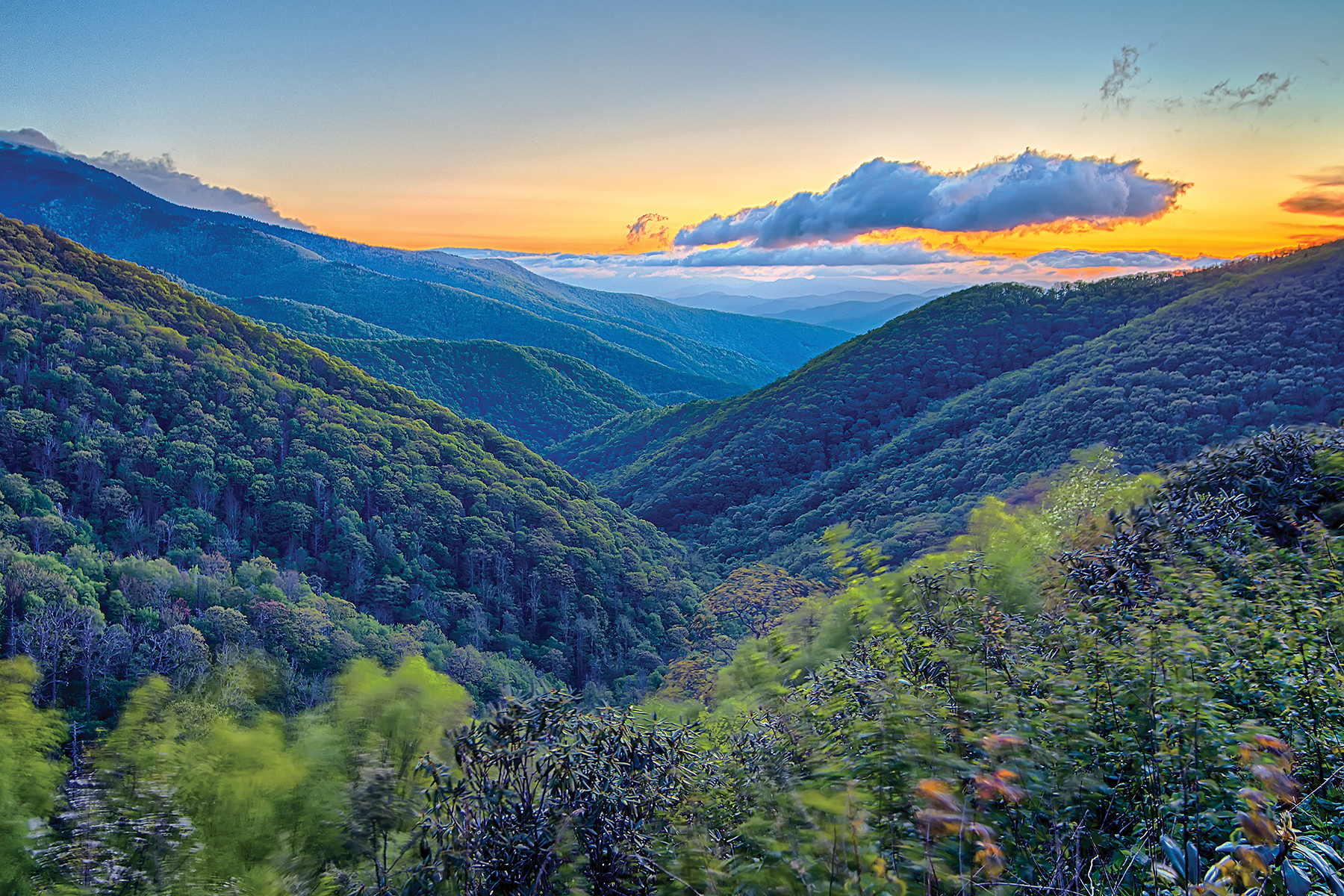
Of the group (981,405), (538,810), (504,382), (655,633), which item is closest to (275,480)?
(655,633)

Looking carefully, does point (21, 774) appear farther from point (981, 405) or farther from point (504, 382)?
point (504, 382)

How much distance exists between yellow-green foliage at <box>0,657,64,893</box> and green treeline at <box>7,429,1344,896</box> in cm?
6

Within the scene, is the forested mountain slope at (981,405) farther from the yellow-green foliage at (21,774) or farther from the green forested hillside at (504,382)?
the green forested hillside at (504,382)

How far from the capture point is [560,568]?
49.9m

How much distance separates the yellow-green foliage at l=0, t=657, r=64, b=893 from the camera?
21.0ft

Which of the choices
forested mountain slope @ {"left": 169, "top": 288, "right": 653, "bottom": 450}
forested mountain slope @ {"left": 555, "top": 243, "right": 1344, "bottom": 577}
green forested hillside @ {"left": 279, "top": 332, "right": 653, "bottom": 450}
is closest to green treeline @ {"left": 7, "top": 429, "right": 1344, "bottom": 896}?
forested mountain slope @ {"left": 555, "top": 243, "right": 1344, "bottom": 577}

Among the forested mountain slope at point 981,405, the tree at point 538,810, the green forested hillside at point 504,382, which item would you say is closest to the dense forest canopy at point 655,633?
the tree at point 538,810

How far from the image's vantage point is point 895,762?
163 inches

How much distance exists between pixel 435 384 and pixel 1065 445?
440 feet

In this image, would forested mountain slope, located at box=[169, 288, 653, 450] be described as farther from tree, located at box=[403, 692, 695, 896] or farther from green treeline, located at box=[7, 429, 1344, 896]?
tree, located at box=[403, 692, 695, 896]

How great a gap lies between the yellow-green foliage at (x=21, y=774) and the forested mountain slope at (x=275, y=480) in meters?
30.9

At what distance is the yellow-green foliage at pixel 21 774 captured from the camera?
6.40 m

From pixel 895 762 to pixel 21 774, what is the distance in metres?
10.1

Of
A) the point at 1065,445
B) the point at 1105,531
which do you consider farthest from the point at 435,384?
the point at 1105,531
